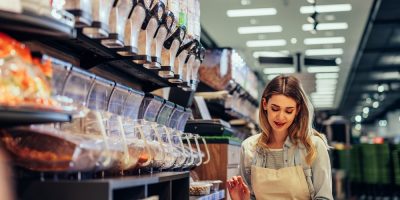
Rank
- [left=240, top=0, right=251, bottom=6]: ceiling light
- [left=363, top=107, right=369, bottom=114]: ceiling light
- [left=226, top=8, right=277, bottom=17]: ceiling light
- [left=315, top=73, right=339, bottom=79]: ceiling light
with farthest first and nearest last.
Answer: [left=363, top=107, right=369, bottom=114]: ceiling light → [left=315, top=73, right=339, bottom=79]: ceiling light → [left=226, top=8, right=277, bottom=17]: ceiling light → [left=240, top=0, right=251, bottom=6]: ceiling light

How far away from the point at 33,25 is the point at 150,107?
1.22 m

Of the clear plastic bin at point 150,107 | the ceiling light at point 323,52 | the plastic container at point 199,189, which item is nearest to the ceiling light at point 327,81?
the ceiling light at point 323,52

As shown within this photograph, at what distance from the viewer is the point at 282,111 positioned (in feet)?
9.18

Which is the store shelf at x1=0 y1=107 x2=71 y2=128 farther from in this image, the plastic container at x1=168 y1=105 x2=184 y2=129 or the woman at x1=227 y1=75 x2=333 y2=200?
the plastic container at x1=168 y1=105 x2=184 y2=129

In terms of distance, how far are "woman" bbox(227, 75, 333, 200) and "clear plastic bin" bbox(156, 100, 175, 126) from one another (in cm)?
48

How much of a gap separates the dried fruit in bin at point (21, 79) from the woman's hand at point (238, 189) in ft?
4.25

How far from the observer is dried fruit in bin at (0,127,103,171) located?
1676 millimetres

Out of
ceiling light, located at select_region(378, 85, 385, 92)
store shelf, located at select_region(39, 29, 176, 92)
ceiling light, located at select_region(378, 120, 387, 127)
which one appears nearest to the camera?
store shelf, located at select_region(39, 29, 176, 92)

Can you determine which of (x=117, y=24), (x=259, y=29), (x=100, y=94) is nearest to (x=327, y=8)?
(x=259, y=29)

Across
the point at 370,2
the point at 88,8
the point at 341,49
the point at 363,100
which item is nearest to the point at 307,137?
the point at 88,8

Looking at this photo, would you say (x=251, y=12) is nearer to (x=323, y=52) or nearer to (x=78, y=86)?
(x=323, y=52)

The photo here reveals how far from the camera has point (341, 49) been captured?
12.7 metres

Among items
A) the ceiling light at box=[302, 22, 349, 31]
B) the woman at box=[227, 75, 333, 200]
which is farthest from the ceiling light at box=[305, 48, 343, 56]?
the woman at box=[227, 75, 333, 200]

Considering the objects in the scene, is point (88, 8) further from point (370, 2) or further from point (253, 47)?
point (253, 47)
